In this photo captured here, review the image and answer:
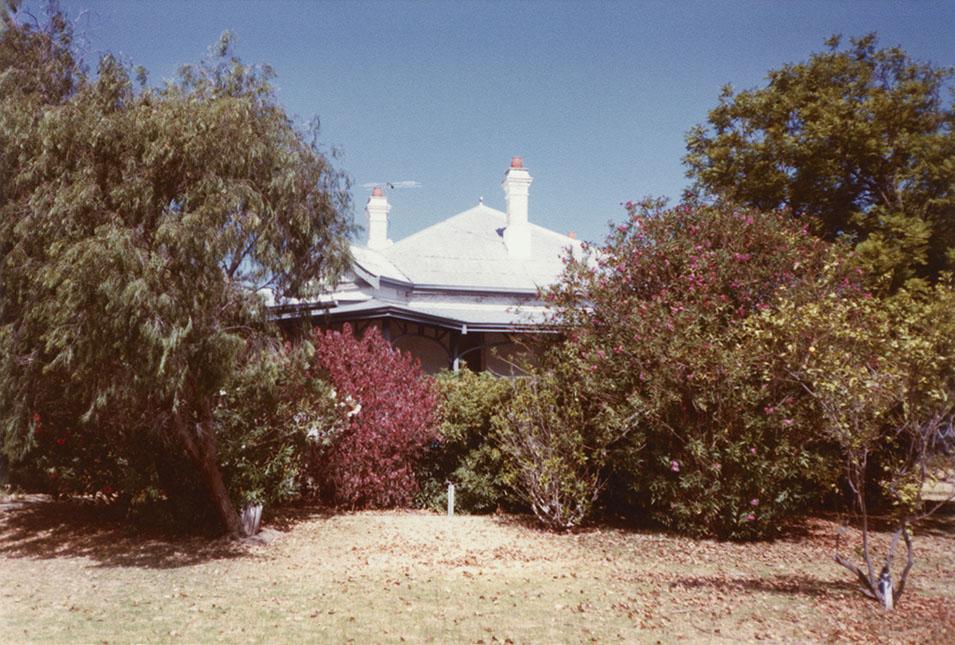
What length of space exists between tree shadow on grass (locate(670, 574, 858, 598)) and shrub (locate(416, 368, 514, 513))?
429cm

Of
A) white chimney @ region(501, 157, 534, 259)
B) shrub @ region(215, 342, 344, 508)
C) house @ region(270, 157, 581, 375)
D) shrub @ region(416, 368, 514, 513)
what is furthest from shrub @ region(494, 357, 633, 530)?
white chimney @ region(501, 157, 534, 259)

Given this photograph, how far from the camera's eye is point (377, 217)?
25734 millimetres

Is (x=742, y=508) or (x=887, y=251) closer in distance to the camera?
(x=742, y=508)

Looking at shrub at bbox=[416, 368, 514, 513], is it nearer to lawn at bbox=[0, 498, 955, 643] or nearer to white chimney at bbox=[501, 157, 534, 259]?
lawn at bbox=[0, 498, 955, 643]

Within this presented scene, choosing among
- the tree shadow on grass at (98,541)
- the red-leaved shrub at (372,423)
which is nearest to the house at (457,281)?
the red-leaved shrub at (372,423)

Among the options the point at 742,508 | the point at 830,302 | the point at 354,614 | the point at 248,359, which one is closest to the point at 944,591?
the point at 742,508

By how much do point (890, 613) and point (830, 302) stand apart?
106 inches

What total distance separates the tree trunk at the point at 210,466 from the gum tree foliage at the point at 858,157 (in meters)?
9.46

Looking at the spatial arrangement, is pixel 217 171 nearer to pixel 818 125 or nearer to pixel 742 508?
pixel 742 508

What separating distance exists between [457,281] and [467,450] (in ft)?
33.4

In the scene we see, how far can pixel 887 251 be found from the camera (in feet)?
36.9

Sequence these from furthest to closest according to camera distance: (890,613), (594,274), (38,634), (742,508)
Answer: (594,274) < (742,508) < (890,613) < (38,634)

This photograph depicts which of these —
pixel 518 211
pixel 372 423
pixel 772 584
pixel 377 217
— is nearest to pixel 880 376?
pixel 772 584

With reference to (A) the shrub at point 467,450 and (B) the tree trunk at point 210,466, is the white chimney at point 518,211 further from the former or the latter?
(B) the tree trunk at point 210,466
